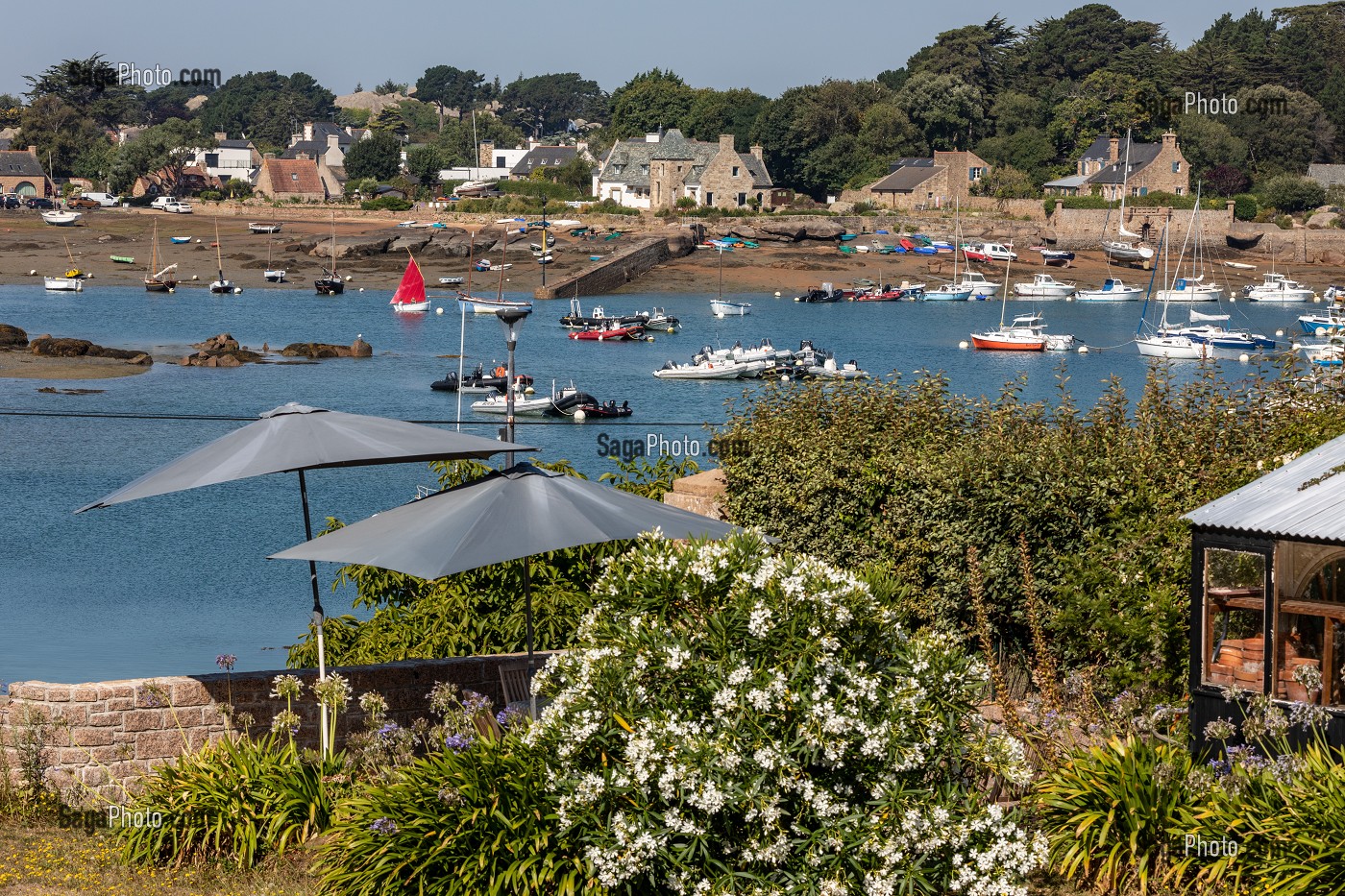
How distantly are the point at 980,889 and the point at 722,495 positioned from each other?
7263mm

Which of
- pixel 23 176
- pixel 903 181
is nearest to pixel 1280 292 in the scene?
pixel 903 181

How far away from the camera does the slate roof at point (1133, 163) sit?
112m

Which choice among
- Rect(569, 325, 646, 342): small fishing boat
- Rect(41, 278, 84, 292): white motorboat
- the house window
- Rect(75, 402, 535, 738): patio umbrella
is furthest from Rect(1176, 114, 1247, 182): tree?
the house window

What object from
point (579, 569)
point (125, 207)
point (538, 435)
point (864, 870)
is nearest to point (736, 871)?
point (864, 870)

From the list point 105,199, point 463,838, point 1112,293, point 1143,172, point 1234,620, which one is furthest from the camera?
point 105,199

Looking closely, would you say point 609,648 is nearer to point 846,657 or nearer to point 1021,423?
point 846,657

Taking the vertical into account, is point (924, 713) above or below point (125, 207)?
below

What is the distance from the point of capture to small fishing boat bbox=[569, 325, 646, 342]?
7288 centimetres

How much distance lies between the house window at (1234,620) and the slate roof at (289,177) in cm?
13076

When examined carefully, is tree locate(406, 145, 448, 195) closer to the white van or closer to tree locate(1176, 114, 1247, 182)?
the white van

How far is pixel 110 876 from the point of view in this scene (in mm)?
8562

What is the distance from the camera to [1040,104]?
425ft

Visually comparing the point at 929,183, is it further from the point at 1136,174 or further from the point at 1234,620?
the point at 1234,620

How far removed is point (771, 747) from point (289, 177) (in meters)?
133
